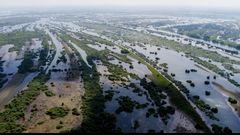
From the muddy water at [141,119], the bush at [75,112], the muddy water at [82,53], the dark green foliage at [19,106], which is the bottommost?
the muddy water at [141,119]

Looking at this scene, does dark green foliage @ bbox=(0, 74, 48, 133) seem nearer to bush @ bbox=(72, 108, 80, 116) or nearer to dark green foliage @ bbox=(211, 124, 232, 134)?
bush @ bbox=(72, 108, 80, 116)

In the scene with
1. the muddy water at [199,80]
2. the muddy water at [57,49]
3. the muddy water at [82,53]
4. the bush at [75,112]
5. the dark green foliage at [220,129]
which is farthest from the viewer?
the muddy water at [82,53]

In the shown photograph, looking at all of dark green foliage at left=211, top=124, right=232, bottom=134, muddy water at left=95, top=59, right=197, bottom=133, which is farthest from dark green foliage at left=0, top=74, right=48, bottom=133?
dark green foliage at left=211, top=124, right=232, bottom=134

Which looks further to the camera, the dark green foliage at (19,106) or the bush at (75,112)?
the bush at (75,112)

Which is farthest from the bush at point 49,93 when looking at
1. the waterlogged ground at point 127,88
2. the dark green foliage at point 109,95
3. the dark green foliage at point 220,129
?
the dark green foliage at point 220,129

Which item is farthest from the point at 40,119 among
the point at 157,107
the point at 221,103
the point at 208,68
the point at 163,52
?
the point at 163,52

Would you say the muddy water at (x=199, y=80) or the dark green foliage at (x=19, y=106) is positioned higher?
the dark green foliage at (x=19, y=106)

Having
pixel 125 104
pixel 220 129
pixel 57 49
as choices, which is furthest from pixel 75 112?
pixel 57 49

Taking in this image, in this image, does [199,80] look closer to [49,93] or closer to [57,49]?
[49,93]

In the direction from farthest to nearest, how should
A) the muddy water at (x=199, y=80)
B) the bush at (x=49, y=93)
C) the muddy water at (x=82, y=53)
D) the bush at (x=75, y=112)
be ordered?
the muddy water at (x=82, y=53) → the bush at (x=49, y=93) → the muddy water at (x=199, y=80) → the bush at (x=75, y=112)

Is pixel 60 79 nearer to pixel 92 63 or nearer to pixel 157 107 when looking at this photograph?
pixel 92 63

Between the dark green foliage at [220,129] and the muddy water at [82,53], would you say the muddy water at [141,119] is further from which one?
the muddy water at [82,53]
